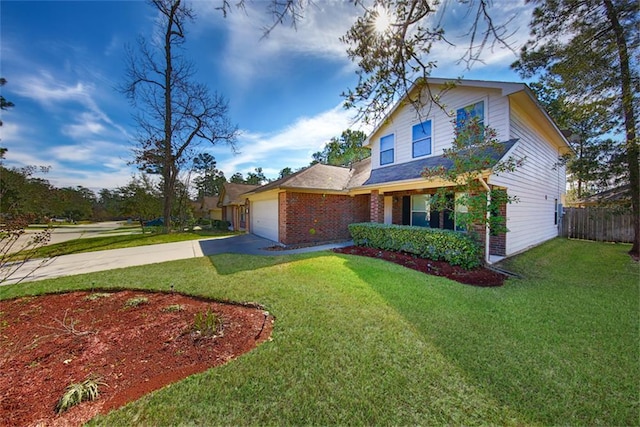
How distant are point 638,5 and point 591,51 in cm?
106

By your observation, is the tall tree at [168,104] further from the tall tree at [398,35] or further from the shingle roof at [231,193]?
the tall tree at [398,35]

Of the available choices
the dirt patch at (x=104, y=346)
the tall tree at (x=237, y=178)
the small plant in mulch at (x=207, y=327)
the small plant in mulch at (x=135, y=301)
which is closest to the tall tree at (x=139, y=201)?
the dirt patch at (x=104, y=346)

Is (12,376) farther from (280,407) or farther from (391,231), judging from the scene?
(391,231)

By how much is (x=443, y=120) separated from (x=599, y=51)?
409 cm

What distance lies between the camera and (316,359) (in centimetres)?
269

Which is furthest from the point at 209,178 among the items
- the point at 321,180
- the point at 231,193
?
the point at 321,180

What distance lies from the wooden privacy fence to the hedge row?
8369mm

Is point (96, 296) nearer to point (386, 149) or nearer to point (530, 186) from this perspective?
point (386, 149)

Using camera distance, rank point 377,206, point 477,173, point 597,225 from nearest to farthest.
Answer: point 477,173, point 377,206, point 597,225

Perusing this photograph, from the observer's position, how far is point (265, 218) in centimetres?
1355

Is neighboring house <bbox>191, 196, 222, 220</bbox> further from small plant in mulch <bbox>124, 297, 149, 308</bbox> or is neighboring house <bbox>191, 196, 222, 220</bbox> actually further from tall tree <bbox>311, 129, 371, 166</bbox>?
small plant in mulch <bbox>124, 297, 149, 308</bbox>

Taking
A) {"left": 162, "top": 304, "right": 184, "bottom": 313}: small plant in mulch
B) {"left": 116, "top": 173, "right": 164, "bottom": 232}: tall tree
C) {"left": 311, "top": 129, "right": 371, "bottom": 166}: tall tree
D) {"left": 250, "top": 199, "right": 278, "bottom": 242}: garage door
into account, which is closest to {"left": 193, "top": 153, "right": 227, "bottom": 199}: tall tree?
{"left": 311, "top": 129, "right": 371, "bottom": 166}: tall tree

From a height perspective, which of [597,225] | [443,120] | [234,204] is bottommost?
[597,225]

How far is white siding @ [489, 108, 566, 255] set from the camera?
783 centimetres
